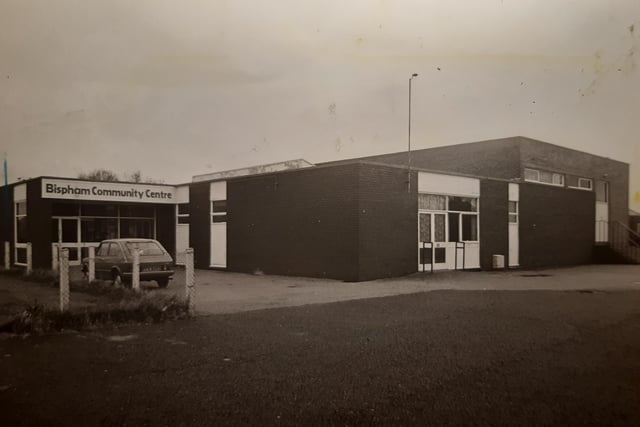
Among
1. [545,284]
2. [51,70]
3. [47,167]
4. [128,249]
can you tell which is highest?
[51,70]

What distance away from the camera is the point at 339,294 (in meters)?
12.0

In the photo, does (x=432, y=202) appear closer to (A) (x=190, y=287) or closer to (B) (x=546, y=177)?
(A) (x=190, y=287)

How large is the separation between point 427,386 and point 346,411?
1.04m

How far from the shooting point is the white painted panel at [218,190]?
2017 cm

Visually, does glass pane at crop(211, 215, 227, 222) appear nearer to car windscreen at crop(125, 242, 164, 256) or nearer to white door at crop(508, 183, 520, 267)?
car windscreen at crop(125, 242, 164, 256)

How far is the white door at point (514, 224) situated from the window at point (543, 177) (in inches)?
223

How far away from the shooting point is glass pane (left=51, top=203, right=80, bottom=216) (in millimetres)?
20906

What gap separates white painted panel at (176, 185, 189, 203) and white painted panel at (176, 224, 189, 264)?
3.81 feet

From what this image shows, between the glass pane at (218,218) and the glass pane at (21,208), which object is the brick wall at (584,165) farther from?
the glass pane at (21,208)

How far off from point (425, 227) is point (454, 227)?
69.0 inches

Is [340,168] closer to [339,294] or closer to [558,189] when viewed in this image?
[339,294]

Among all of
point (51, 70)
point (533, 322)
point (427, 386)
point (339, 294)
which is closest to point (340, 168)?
point (339, 294)

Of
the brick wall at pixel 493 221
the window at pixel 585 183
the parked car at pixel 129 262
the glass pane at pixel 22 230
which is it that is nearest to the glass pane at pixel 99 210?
the glass pane at pixel 22 230

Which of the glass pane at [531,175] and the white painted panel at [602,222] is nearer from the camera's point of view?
the glass pane at [531,175]
